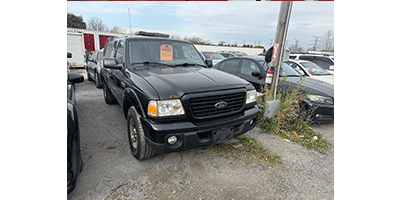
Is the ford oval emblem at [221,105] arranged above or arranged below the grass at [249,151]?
above

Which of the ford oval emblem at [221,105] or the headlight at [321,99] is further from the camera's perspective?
the headlight at [321,99]

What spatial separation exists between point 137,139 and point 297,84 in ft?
12.4

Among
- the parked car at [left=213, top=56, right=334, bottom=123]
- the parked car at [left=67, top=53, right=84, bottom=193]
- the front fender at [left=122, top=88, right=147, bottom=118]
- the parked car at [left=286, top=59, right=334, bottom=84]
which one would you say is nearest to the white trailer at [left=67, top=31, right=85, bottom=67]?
the parked car at [left=213, top=56, right=334, bottom=123]

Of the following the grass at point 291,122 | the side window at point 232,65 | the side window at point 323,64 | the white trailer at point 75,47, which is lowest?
the grass at point 291,122

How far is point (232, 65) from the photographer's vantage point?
19.4 ft

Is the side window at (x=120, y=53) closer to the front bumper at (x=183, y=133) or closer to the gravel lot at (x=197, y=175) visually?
the gravel lot at (x=197, y=175)

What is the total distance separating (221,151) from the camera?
3.19 meters

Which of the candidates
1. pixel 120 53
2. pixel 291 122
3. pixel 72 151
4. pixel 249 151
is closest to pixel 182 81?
pixel 72 151

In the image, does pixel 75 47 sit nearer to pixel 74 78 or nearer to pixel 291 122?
pixel 74 78

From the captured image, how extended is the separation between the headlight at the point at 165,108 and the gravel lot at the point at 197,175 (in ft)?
2.83

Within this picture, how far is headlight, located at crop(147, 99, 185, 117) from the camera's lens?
2.23m

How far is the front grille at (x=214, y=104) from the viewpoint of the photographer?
2.36 meters

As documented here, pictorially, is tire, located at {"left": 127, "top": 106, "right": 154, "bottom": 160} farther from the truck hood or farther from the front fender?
the truck hood

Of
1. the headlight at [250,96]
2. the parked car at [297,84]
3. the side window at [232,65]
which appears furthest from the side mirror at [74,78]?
the side window at [232,65]
